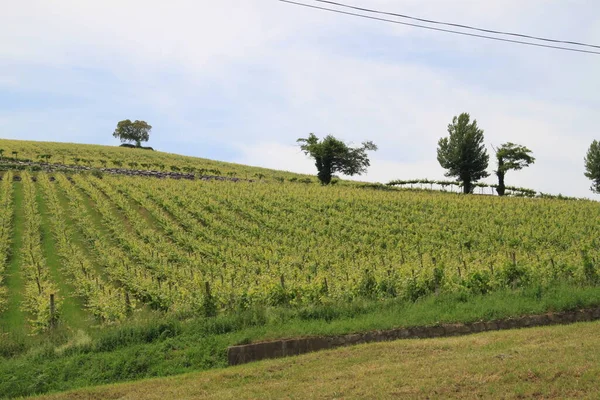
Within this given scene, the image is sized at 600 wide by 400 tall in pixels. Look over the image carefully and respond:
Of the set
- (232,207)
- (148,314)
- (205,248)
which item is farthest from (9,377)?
(232,207)

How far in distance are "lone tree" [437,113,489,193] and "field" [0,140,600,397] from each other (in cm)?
1982

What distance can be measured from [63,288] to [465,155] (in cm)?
5397

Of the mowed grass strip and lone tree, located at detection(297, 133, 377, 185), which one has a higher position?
lone tree, located at detection(297, 133, 377, 185)

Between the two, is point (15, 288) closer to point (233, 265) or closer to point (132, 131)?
point (233, 265)

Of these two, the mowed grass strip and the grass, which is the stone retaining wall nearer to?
the grass

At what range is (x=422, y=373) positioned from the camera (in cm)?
1126

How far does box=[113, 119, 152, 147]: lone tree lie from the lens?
431 feet

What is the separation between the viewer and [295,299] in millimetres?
19594

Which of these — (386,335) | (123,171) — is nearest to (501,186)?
(123,171)

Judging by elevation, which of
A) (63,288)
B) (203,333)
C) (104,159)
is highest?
(104,159)

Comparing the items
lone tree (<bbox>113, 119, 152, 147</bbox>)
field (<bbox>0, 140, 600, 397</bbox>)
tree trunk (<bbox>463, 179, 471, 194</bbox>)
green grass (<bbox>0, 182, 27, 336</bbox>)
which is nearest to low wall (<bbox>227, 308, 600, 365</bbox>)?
field (<bbox>0, 140, 600, 397</bbox>)

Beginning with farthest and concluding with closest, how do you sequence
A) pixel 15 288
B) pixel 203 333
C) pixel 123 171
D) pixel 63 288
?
pixel 123 171 → pixel 63 288 → pixel 15 288 → pixel 203 333

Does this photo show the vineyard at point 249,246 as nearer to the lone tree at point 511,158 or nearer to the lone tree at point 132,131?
the lone tree at point 511,158

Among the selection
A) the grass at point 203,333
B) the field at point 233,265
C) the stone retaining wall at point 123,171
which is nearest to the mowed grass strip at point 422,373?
the grass at point 203,333
